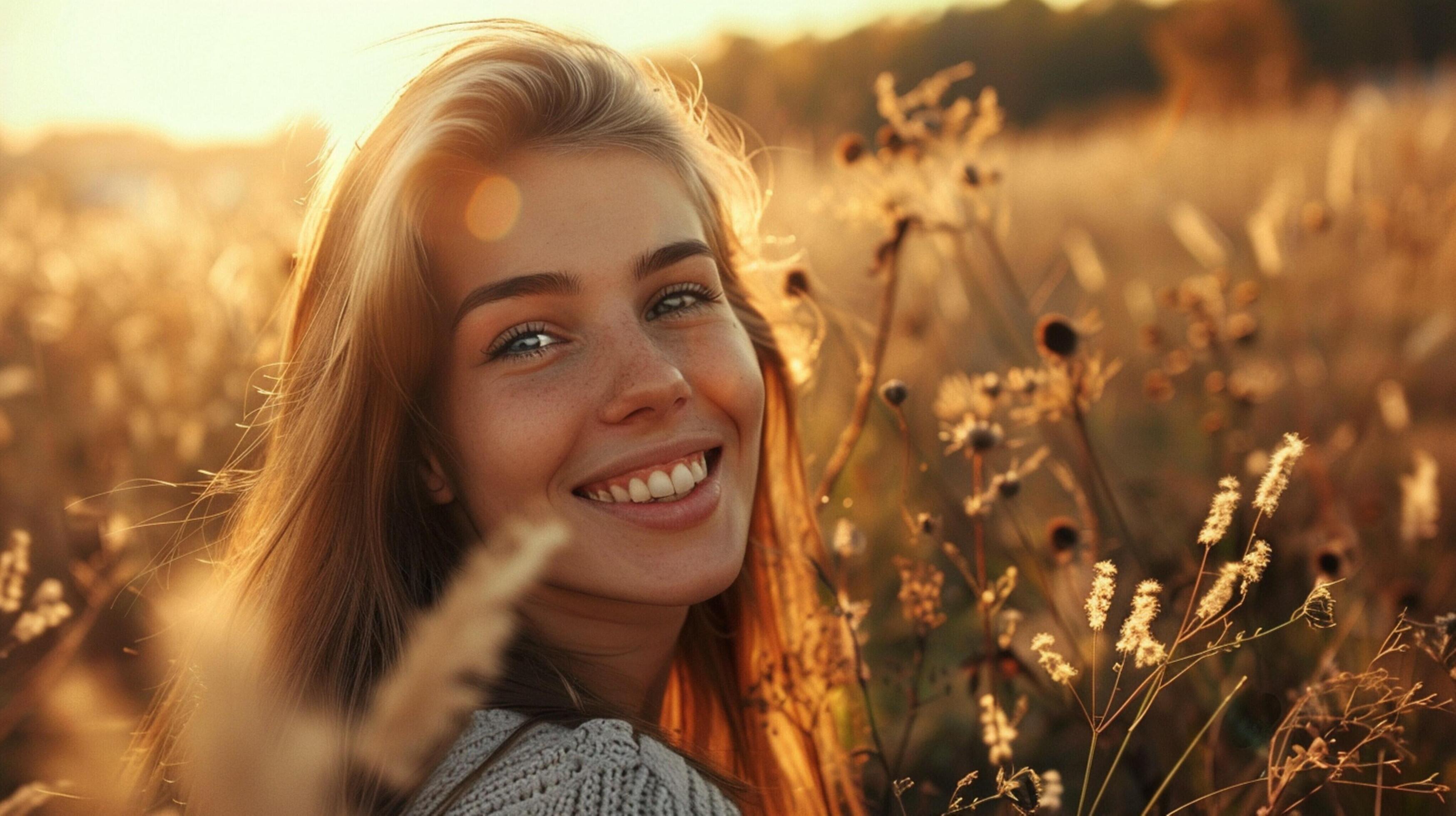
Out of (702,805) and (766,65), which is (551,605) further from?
(766,65)

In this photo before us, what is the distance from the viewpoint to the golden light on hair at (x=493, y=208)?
2.06 m

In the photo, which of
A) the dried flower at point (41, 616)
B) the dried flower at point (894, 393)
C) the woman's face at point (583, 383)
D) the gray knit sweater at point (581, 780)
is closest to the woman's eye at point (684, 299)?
the woman's face at point (583, 383)

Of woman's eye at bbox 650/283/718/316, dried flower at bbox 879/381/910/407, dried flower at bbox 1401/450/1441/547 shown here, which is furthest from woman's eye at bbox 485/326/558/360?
dried flower at bbox 1401/450/1441/547

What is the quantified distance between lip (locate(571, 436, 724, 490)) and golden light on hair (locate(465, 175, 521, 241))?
474 mm

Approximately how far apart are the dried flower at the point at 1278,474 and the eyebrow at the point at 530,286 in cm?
115

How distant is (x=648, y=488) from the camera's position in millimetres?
2010

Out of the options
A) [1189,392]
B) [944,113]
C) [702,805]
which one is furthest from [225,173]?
[702,805]

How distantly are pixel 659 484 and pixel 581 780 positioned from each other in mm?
711

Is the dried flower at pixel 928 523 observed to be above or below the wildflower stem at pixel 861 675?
above

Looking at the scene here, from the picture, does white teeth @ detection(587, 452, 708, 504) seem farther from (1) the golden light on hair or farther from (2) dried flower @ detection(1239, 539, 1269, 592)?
(2) dried flower @ detection(1239, 539, 1269, 592)

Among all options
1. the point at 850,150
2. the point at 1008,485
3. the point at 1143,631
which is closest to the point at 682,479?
the point at 1008,485

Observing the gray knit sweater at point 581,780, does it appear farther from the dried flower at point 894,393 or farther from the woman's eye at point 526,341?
the dried flower at point 894,393

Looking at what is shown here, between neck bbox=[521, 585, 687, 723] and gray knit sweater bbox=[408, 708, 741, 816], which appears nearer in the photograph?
gray knit sweater bbox=[408, 708, 741, 816]

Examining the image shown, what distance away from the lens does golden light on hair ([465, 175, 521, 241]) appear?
6.75 ft
